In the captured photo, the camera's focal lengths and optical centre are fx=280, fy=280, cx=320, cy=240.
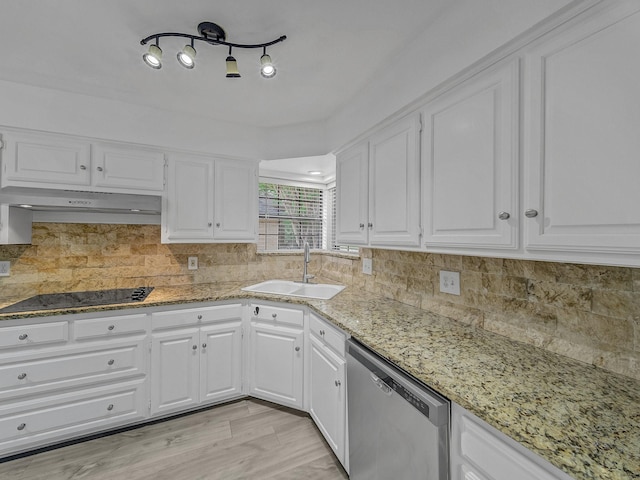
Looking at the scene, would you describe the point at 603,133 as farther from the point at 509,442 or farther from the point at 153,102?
the point at 153,102

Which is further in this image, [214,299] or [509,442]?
[214,299]

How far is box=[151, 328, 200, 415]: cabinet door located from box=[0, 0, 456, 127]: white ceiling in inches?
70.3

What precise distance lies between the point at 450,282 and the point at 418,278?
0.25 meters

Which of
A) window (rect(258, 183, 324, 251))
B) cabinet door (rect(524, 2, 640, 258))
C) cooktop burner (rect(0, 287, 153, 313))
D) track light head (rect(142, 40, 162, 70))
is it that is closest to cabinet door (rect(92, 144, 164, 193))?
cooktop burner (rect(0, 287, 153, 313))

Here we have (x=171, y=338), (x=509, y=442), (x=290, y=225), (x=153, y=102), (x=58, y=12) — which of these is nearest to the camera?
(x=509, y=442)

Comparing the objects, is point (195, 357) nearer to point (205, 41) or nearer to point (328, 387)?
point (328, 387)

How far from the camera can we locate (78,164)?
81.0 inches

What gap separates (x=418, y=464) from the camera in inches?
38.8

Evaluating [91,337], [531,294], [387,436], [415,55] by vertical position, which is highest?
[415,55]

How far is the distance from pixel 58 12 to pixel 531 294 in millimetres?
2555

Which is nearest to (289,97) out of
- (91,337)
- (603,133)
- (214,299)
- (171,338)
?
(214,299)

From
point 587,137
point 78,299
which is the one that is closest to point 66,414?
point 78,299

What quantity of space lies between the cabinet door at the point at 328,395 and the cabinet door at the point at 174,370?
2.96 ft

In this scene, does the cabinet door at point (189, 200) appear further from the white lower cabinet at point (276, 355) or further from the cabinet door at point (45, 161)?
the white lower cabinet at point (276, 355)
